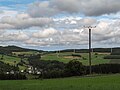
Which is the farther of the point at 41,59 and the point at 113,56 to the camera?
the point at 41,59

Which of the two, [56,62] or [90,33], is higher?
[90,33]

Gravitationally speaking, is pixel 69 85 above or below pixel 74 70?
above

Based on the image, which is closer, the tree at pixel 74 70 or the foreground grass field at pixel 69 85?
the foreground grass field at pixel 69 85

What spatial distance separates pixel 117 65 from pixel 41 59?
63.4 m

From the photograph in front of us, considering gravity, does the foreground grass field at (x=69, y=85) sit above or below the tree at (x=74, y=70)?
above

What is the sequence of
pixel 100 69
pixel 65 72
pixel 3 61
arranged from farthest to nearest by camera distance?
pixel 3 61
pixel 100 69
pixel 65 72

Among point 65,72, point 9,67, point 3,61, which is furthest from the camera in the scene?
point 3,61

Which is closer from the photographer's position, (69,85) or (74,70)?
(69,85)

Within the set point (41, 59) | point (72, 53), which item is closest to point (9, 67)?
point (41, 59)

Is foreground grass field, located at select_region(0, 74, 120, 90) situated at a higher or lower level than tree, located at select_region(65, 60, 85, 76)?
higher

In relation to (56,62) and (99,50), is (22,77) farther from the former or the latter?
(99,50)

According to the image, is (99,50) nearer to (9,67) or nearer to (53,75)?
(9,67)

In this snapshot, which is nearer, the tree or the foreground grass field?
the foreground grass field

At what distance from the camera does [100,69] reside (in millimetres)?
114375
